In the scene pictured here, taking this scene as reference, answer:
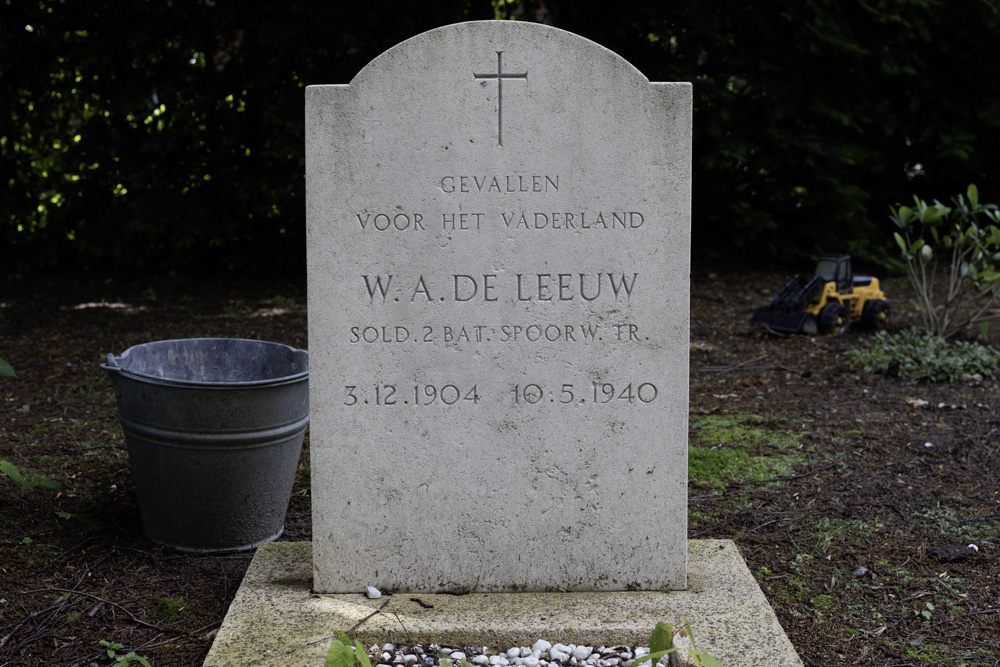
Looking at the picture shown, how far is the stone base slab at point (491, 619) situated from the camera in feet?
8.71

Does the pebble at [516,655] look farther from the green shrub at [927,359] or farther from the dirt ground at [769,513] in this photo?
the green shrub at [927,359]

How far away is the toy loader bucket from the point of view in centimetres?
774

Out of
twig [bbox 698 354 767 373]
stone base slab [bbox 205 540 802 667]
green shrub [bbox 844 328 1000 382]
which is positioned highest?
green shrub [bbox 844 328 1000 382]

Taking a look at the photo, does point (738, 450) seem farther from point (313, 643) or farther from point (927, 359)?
point (313, 643)

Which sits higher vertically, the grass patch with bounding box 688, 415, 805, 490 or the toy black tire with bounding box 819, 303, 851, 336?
the toy black tire with bounding box 819, 303, 851, 336

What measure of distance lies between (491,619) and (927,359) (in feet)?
15.4

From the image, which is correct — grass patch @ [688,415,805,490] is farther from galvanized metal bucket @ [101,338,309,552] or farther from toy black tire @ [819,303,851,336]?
toy black tire @ [819,303,851,336]

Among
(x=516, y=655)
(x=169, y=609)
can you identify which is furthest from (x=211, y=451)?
(x=516, y=655)

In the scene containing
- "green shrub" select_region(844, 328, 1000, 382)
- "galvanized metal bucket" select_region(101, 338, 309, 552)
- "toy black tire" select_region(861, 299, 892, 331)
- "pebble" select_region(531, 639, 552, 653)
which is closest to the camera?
"pebble" select_region(531, 639, 552, 653)

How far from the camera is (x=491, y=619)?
284 cm

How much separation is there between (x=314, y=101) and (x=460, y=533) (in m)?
1.42

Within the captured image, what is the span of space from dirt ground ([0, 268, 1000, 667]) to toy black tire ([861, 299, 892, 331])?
595 mm

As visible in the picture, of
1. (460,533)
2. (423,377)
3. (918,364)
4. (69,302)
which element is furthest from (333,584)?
(69,302)

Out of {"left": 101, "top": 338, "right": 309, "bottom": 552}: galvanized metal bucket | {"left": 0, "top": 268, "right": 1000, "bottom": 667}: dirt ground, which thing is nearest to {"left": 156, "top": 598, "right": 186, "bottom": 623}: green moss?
{"left": 0, "top": 268, "right": 1000, "bottom": 667}: dirt ground
